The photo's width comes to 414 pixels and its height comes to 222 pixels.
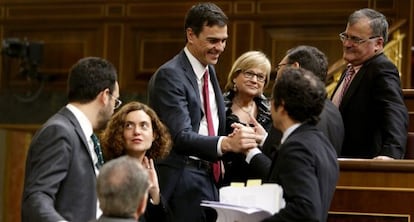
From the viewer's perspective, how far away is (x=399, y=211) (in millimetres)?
4070

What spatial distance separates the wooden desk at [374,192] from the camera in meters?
4.07

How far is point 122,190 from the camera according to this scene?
282 cm

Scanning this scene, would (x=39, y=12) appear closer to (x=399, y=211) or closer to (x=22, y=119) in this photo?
(x=22, y=119)

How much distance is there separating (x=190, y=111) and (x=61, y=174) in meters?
1.01

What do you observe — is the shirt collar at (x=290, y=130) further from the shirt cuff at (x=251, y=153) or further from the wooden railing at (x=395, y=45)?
the wooden railing at (x=395, y=45)

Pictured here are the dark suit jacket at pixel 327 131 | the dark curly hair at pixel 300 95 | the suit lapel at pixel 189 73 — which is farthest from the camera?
the suit lapel at pixel 189 73

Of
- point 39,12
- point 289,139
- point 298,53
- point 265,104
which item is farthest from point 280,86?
point 39,12

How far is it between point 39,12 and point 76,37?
17.2 inches

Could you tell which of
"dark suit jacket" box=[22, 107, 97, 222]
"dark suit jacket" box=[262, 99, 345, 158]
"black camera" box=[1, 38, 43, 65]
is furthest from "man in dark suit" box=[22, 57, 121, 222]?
"black camera" box=[1, 38, 43, 65]

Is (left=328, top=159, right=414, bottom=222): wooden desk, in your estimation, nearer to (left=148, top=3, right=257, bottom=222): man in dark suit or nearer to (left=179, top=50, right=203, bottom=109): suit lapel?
(left=148, top=3, right=257, bottom=222): man in dark suit

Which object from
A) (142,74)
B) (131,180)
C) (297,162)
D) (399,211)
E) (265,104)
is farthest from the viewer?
(142,74)

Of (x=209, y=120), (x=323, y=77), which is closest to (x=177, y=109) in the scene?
(x=209, y=120)

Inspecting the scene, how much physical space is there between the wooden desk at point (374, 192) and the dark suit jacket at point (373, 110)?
447mm

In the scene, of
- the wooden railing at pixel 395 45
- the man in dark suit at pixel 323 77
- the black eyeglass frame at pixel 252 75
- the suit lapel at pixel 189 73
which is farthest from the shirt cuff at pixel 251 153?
the wooden railing at pixel 395 45
